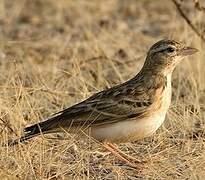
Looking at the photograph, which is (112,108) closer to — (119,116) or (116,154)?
(119,116)

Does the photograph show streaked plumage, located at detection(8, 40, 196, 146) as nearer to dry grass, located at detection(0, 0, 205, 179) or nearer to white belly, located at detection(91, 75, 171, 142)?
white belly, located at detection(91, 75, 171, 142)

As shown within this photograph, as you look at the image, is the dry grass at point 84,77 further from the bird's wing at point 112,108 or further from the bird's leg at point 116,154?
the bird's wing at point 112,108

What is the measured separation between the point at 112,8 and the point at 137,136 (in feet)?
27.7

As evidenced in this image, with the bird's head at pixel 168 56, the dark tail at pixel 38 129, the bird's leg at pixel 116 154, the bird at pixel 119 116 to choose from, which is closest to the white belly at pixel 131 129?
the bird at pixel 119 116

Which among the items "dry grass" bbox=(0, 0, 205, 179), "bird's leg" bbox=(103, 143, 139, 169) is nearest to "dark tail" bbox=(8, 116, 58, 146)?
"dry grass" bbox=(0, 0, 205, 179)

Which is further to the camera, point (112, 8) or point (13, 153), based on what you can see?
point (112, 8)

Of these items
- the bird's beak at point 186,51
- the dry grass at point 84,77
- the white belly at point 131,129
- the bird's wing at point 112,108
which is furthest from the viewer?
the bird's beak at point 186,51

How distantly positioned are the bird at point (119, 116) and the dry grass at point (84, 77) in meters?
0.18

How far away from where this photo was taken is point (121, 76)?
11195mm

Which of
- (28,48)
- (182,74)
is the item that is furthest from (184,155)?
(28,48)

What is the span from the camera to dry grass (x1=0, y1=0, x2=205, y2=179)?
7.93 meters

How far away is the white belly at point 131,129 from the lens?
8031 mm

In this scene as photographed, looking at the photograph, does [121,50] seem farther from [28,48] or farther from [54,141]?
[54,141]

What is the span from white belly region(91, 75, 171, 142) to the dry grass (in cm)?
27
